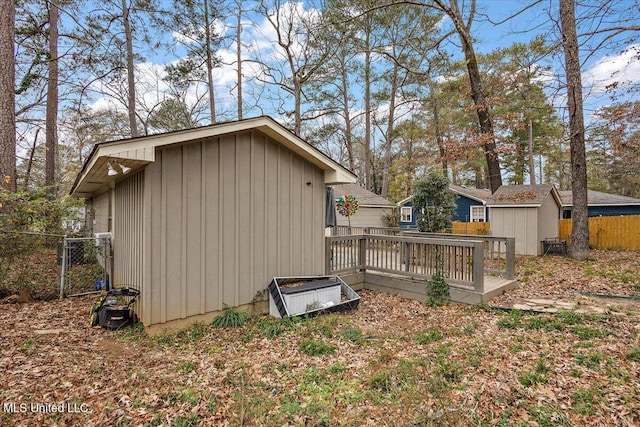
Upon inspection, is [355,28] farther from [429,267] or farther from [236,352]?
[236,352]

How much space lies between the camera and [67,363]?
11.5 feet

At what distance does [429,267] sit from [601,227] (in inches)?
468

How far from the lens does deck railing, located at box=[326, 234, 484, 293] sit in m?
5.74

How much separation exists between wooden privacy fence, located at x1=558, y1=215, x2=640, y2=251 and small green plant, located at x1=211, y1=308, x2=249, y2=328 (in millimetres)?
14066

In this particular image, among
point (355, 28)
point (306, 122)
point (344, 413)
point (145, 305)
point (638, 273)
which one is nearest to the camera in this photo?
point (344, 413)

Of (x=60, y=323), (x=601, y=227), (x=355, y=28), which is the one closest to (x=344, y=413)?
(x=60, y=323)

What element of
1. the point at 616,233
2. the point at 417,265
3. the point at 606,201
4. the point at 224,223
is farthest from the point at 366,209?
the point at 224,223

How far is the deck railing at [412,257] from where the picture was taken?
5.74 m

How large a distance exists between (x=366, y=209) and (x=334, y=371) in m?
15.5

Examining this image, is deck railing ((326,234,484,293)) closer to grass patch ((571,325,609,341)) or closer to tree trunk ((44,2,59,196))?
grass patch ((571,325,609,341))

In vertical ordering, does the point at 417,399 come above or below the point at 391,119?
below

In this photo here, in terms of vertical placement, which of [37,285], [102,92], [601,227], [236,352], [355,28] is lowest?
[236,352]

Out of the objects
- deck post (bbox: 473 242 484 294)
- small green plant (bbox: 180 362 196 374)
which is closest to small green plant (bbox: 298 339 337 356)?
small green plant (bbox: 180 362 196 374)

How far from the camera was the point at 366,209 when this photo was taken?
61.0 ft
